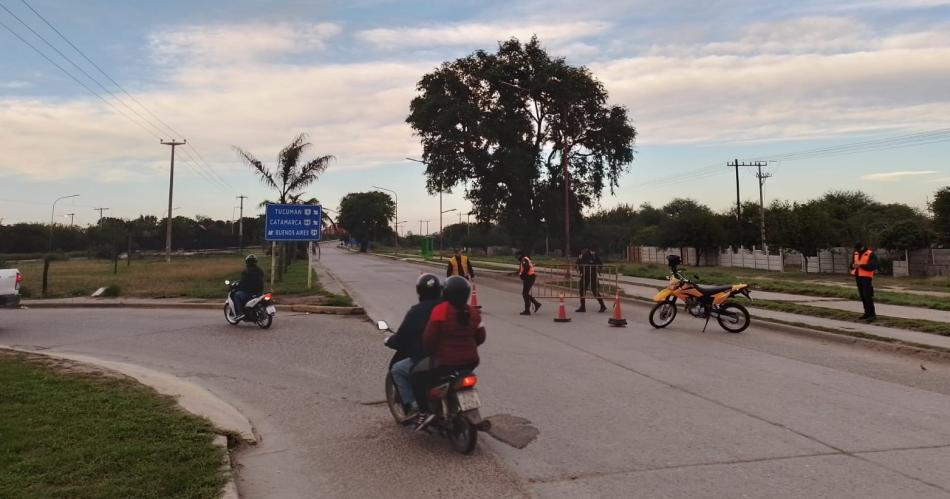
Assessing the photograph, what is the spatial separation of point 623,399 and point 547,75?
2802 cm

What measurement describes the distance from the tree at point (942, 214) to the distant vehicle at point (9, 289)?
45625 millimetres

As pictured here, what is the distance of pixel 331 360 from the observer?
32.7ft

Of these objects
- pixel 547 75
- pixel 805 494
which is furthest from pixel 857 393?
pixel 547 75

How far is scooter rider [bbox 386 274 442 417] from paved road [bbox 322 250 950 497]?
880mm

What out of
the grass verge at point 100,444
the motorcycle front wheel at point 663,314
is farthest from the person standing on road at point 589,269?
the grass verge at point 100,444

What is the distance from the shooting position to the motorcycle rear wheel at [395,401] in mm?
5859

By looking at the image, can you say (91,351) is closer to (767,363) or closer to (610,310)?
(767,363)

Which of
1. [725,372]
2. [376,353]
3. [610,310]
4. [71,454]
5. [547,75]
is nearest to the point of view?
[71,454]

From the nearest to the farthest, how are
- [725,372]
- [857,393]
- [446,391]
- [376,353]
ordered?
[446,391] < [857,393] < [725,372] < [376,353]

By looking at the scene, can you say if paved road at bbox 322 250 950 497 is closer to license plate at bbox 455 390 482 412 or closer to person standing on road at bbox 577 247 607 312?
license plate at bbox 455 390 482 412

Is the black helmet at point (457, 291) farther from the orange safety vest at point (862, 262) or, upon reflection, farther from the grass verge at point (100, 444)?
the orange safety vest at point (862, 262)

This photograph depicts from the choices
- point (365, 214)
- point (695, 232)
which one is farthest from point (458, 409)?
point (365, 214)

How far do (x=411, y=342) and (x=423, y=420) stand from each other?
2.21 feet

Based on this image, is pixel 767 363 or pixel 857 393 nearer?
pixel 857 393
